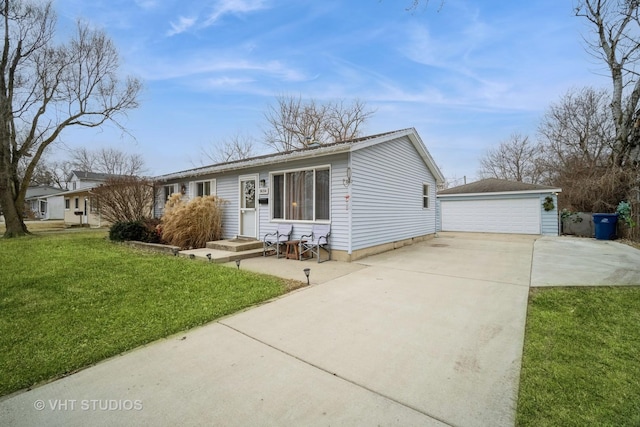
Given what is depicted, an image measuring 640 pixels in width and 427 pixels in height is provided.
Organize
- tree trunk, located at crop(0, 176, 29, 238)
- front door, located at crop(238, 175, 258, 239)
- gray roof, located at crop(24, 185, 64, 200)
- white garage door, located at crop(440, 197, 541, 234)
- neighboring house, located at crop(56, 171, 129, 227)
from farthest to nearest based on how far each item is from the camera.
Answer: gray roof, located at crop(24, 185, 64, 200) < neighboring house, located at crop(56, 171, 129, 227) < white garage door, located at crop(440, 197, 541, 234) < tree trunk, located at crop(0, 176, 29, 238) < front door, located at crop(238, 175, 258, 239)

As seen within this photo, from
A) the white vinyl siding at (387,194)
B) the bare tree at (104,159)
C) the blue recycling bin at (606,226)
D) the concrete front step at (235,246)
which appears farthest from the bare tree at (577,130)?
the bare tree at (104,159)

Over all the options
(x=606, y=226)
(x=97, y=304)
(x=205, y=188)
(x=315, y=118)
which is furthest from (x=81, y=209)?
(x=606, y=226)

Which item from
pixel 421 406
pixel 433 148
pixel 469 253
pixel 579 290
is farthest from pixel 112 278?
pixel 433 148

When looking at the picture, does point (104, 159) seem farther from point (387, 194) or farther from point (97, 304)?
point (97, 304)

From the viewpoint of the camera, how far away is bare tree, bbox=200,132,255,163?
2611 cm

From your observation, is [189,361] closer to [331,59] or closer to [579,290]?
[579,290]

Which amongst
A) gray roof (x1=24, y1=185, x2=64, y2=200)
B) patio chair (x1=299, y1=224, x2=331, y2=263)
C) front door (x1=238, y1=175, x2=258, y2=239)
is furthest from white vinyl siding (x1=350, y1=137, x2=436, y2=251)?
gray roof (x1=24, y1=185, x2=64, y2=200)

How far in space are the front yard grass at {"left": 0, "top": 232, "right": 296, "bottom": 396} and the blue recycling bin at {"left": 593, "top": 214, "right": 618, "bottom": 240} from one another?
1429 centimetres

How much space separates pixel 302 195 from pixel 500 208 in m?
12.0

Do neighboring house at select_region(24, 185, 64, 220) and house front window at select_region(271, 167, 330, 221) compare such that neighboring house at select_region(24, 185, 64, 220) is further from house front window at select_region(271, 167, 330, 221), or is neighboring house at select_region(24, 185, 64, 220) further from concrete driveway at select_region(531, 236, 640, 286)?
concrete driveway at select_region(531, 236, 640, 286)

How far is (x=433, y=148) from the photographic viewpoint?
24766 millimetres

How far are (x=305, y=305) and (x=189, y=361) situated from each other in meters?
1.81

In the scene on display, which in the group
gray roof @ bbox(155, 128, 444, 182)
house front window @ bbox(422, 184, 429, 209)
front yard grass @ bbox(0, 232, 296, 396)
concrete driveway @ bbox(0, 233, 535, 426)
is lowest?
concrete driveway @ bbox(0, 233, 535, 426)

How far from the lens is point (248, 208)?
32.0 ft
